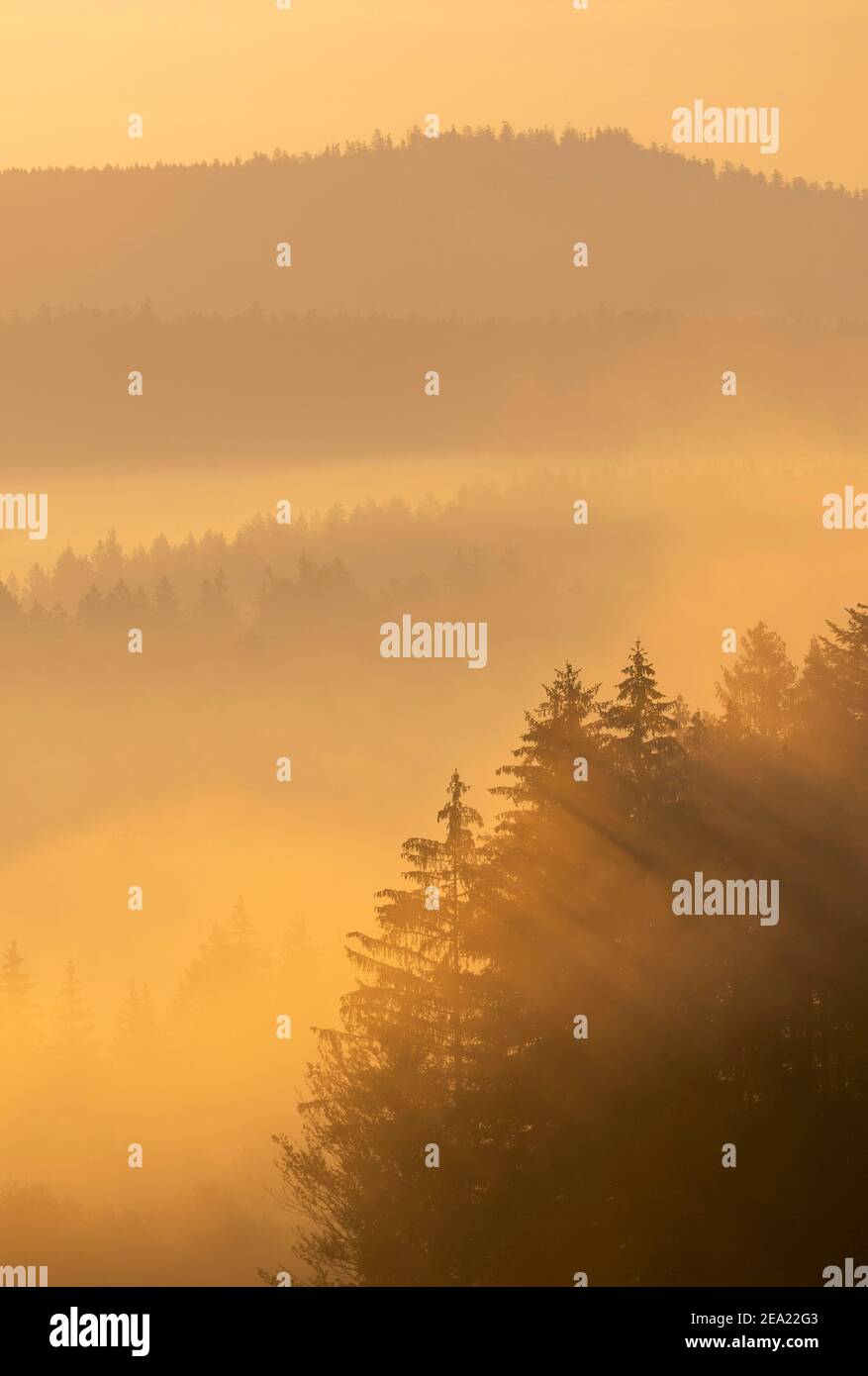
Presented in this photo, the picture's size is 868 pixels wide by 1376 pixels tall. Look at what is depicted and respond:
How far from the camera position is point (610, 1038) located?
30.9m

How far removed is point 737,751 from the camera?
3791 cm

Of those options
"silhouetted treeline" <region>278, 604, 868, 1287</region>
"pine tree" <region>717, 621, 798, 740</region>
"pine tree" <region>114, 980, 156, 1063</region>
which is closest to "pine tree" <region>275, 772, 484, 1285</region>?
"silhouetted treeline" <region>278, 604, 868, 1287</region>

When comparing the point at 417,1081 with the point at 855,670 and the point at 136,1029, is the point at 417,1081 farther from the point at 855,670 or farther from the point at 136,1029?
the point at 136,1029

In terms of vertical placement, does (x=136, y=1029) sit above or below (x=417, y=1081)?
above

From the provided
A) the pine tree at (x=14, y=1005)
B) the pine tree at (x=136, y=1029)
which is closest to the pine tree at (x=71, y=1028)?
the pine tree at (x=14, y=1005)

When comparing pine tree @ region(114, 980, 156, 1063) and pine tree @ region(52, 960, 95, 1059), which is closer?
pine tree @ region(114, 980, 156, 1063)

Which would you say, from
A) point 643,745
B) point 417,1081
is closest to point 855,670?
point 643,745

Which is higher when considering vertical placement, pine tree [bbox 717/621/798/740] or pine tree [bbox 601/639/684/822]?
pine tree [bbox 717/621/798/740]

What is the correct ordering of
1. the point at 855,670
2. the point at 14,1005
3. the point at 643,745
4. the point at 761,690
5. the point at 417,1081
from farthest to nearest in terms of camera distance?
the point at 14,1005, the point at 761,690, the point at 855,670, the point at 643,745, the point at 417,1081

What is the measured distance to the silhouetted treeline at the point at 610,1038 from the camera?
31.0 meters

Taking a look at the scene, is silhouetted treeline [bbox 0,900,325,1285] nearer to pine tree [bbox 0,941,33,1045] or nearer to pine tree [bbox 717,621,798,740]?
pine tree [bbox 0,941,33,1045]

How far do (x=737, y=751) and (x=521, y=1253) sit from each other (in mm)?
11398

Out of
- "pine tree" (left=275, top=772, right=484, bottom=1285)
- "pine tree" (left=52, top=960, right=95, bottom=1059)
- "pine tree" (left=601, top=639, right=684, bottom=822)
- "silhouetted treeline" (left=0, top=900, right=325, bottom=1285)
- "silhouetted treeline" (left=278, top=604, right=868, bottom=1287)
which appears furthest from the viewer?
"pine tree" (left=52, top=960, right=95, bottom=1059)

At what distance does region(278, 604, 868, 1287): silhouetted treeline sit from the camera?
1222 inches
